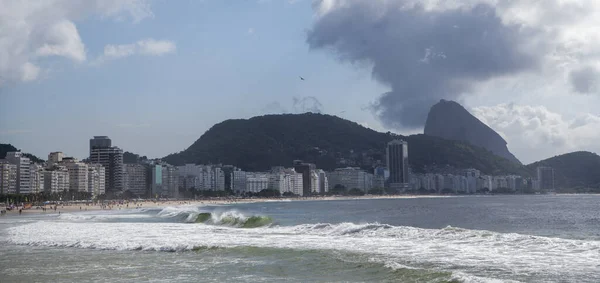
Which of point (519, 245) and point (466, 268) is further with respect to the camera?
point (519, 245)

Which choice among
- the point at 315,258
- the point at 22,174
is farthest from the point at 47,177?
the point at 315,258

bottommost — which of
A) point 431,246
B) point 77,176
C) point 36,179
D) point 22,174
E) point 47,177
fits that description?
point 431,246

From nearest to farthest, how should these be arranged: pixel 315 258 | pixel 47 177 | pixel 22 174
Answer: pixel 315 258 → pixel 22 174 → pixel 47 177

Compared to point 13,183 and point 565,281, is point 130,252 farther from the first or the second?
point 13,183

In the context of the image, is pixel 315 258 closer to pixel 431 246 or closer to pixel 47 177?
pixel 431 246

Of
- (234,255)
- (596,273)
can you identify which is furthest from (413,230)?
(596,273)

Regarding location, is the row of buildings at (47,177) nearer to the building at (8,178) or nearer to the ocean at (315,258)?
the building at (8,178)

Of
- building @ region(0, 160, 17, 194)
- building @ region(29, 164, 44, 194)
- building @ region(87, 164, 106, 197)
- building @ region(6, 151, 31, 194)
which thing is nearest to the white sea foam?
building @ region(0, 160, 17, 194)

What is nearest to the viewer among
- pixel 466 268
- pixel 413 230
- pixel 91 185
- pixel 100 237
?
pixel 466 268
